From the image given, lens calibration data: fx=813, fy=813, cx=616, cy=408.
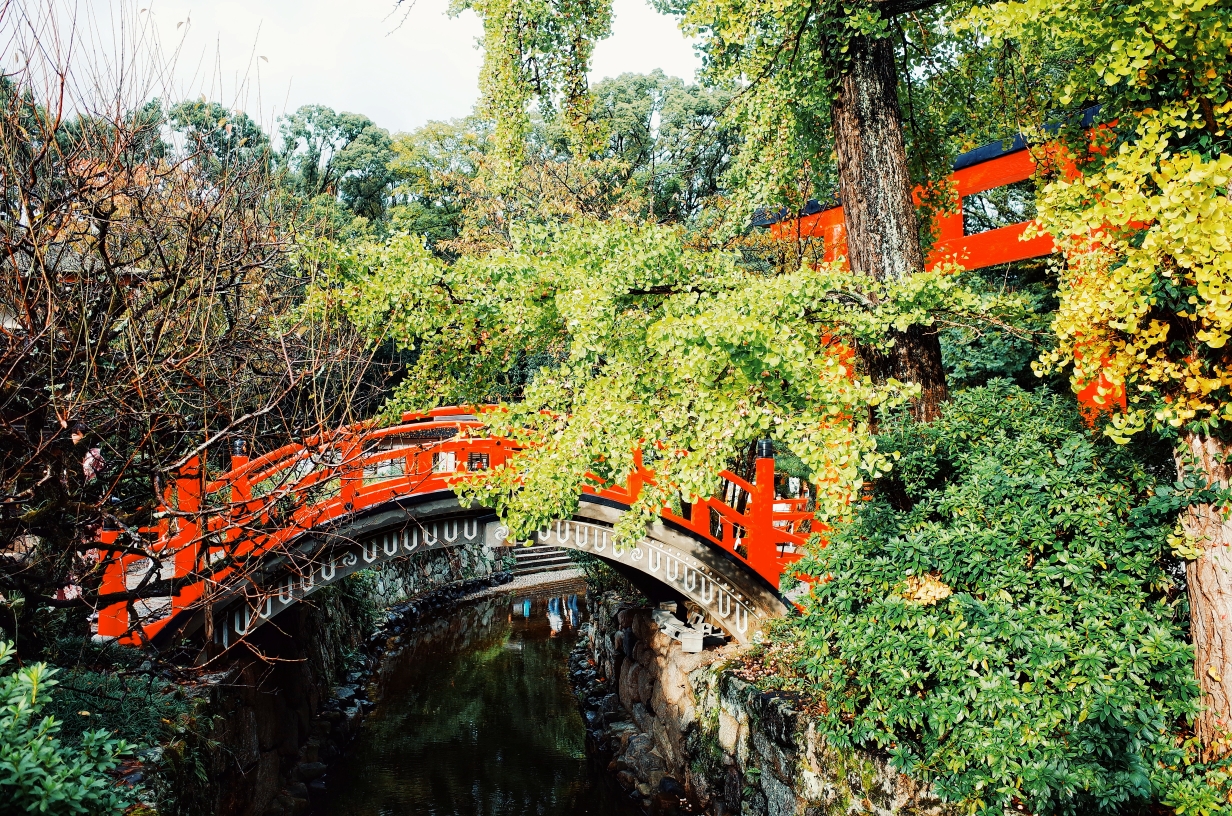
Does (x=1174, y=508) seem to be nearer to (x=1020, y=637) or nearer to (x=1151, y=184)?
(x=1020, y=637)

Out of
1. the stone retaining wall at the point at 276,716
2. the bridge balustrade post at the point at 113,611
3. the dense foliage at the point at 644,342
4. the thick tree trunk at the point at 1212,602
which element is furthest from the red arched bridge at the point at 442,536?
the thick tree trunk at the point at 1212,602

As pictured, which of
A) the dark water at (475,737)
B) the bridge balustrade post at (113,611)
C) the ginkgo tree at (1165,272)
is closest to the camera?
the ginkgo tree at (1165,272)

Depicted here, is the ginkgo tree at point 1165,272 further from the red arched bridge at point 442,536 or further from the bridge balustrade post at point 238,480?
the bridge balustrade post at point 238,480

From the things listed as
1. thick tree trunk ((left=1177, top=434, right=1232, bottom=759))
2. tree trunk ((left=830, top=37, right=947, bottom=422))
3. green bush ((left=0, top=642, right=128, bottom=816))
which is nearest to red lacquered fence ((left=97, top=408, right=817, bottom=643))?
tree trunk ((left=830, top=37, right=947, bottom=422))

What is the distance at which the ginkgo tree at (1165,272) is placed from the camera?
13.1 ft

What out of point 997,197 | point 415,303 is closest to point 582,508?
point 415,303

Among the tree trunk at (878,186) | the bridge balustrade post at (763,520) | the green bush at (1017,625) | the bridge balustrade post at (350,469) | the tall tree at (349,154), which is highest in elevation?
the tall tree at (349,154)

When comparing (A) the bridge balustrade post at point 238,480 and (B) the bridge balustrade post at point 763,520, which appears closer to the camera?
(A) the bridge balustrade post at point 238,480

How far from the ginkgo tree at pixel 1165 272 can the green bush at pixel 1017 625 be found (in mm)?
250

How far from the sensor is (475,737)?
11.4 meters

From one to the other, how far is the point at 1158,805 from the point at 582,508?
18.3 ft

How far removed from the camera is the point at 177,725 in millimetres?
6277

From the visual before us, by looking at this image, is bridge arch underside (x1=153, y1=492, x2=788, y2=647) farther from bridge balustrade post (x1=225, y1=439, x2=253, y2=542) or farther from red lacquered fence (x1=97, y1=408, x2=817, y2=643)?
bridge balustrade post (x1=225, y1=439, x2=253, y2=542)

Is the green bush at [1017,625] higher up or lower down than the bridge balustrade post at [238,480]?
lower down
